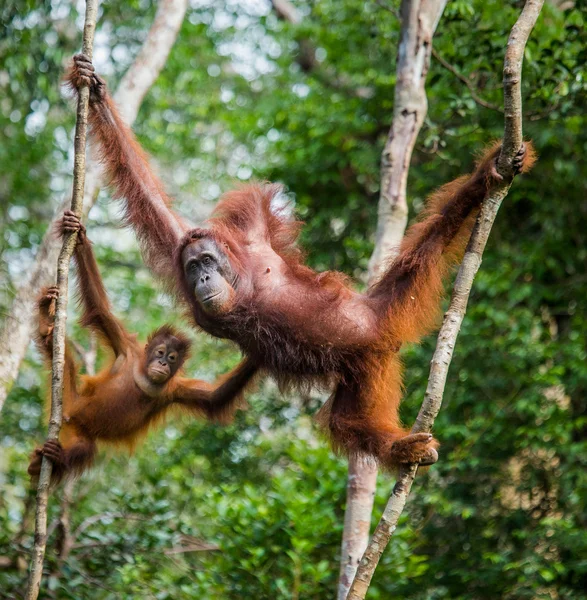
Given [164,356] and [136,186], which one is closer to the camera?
[136,186]

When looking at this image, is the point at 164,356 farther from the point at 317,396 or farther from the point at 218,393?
the point at 317,396

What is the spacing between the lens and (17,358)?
4.72 meters

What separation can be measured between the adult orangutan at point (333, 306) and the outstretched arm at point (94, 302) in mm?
562

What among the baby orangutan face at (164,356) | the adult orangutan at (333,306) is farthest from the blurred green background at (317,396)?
the adult orangutan at (333,306)

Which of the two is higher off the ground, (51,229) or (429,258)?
(51,229)

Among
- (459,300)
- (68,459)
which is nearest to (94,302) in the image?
(68,459)

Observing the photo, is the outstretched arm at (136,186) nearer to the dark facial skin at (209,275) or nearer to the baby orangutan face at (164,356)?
the dark facial skin at (209,275)

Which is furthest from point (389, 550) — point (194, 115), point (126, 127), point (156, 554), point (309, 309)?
point (194, 115)

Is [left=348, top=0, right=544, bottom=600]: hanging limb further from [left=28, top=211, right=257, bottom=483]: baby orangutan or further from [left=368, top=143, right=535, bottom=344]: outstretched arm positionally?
[left=28, top=211, right=257, bottom=483]: baby orangutan

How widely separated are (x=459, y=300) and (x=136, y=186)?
2.08m

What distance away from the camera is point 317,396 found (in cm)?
672

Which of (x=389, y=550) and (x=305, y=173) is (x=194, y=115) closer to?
(x=305, y=173)

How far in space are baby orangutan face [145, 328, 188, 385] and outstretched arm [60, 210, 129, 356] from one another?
243 mm

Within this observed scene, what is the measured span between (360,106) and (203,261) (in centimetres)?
413
